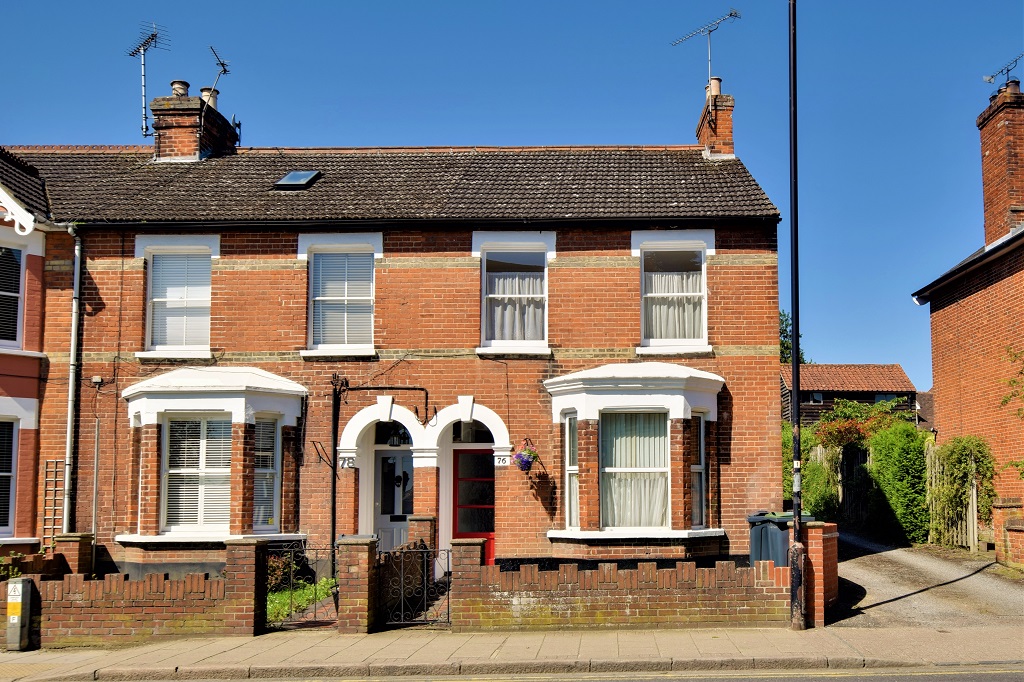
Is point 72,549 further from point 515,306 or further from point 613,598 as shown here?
point 613,598

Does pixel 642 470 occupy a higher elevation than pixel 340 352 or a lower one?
lower

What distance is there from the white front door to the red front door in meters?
0.94

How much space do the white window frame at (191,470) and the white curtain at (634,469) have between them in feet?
19.9

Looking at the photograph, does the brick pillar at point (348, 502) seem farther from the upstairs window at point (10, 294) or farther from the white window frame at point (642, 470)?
the upstairs window at point (10, 294)

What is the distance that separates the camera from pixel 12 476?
643 inches

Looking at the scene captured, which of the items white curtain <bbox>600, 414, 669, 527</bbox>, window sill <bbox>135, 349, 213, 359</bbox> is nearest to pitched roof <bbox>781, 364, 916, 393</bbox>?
white curtain <bbox>600, 414, 669, 527</bbox>

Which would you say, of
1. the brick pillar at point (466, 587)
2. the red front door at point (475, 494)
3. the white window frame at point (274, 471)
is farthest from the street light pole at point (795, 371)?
the white window frame at point (274, 471)

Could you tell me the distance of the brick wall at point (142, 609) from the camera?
12469 millimetres

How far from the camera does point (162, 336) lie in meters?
17.1

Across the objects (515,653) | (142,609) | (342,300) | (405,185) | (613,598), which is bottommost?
(515,653)

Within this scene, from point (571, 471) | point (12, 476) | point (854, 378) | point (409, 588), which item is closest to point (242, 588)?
point (409, 588)

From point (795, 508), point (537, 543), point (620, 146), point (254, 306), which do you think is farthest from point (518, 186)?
point (795, 508)

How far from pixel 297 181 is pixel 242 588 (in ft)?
26.8

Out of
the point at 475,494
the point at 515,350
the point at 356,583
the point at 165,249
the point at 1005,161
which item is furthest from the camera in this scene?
the point at 1005,161
